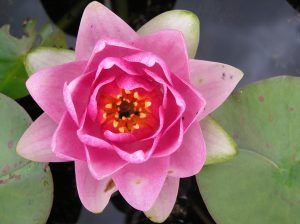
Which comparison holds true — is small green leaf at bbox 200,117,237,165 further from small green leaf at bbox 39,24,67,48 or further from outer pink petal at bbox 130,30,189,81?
small green leaf at bbox 39,24,67,48

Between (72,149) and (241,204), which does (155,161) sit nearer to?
(72,149)

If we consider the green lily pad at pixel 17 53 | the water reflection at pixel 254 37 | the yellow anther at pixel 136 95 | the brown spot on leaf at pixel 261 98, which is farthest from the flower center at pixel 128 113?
the water reflection at pixel 254 37

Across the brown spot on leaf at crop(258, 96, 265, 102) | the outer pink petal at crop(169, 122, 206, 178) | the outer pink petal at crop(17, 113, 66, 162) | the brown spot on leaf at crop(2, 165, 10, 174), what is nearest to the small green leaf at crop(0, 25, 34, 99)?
the brown spot on leaf at crop(2, 165, 10, 174)

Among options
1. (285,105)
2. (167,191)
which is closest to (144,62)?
(167,191)

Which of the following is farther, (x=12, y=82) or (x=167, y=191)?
(x=12, y=82)

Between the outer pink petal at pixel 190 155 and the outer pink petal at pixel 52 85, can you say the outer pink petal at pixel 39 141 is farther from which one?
the outer pink petal at pixel 190 155

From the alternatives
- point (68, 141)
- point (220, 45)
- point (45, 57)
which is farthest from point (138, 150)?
point (220, 45)
